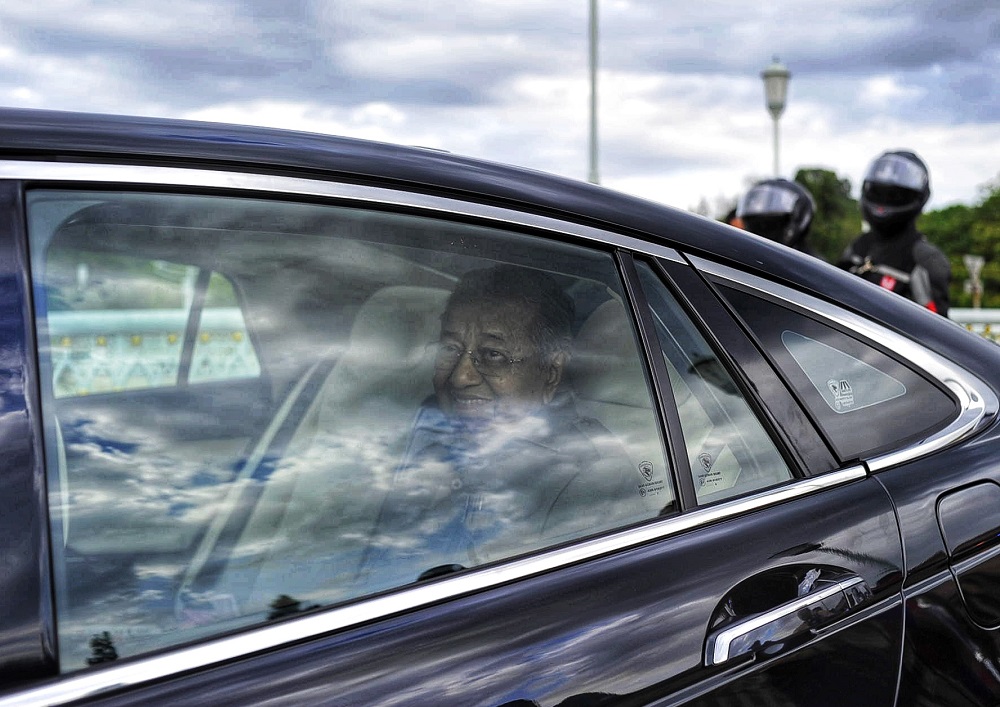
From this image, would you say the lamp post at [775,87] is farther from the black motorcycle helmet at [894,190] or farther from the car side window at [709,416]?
the car side window at [709,416]

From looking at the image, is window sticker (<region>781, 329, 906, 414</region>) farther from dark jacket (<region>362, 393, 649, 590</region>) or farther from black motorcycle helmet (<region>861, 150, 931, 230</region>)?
black motorcycle helmet (<region>861, 150, 931, 230</region>)

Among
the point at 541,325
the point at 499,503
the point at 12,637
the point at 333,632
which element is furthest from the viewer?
the point at 541,325

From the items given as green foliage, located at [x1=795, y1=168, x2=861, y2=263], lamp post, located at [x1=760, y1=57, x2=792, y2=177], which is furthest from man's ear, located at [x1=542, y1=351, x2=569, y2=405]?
green foliage, located at [x1=795, y1=168, x2=861, y2=263]

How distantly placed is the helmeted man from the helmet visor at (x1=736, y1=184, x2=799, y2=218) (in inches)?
20.2

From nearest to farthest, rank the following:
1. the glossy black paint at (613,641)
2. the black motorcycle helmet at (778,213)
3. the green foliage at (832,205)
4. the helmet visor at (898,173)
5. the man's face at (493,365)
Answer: the glossy black paint at (613,641) → the man's face at (493,365) → the helmet visor at (898,173) → the black motorcycle helmet at (778,213) → the green foliage at (832,205)

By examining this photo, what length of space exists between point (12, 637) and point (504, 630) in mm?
520

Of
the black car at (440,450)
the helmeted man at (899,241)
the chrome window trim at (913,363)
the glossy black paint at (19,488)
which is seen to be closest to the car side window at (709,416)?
the black car at (440,450)

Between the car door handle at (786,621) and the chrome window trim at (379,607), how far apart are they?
0.14 metres

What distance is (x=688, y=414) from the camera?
5.14 feet

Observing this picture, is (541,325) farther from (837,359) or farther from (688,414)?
(837,359)

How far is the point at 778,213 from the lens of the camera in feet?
23.4

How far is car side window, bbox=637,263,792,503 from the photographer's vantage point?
1.56m

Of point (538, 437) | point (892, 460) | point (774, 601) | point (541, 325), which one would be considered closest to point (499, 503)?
point (538, 437)

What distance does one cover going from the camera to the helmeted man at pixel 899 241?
6109 millimetres
